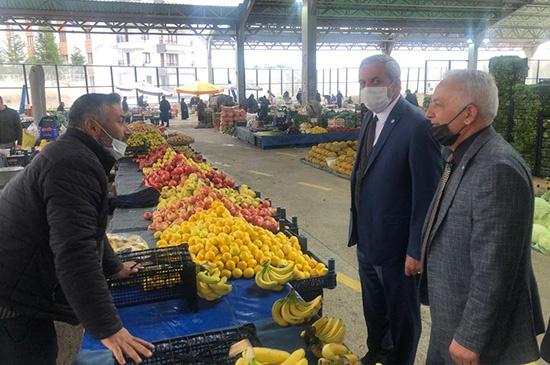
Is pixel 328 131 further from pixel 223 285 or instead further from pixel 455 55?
pixel 455 55

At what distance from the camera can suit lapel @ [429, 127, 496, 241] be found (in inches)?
74.5

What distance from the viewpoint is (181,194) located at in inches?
209

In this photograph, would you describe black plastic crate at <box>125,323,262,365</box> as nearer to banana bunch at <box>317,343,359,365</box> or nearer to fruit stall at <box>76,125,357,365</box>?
fruit stall at <box>76,125,357,365</box>

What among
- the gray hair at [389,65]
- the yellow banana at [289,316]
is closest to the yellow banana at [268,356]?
the yellow banana at [289,316]

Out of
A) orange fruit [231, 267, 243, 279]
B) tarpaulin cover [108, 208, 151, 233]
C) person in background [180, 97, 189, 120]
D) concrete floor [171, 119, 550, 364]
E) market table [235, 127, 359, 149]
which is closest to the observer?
orange fruit [231, 267, 243, 279]

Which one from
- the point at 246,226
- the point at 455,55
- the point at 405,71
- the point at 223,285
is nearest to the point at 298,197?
the point at 246,226

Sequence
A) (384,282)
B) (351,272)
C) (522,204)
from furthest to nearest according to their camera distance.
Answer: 1. (351,272)
2. (384,282)
3. (522,204)

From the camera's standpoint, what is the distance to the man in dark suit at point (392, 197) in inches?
104

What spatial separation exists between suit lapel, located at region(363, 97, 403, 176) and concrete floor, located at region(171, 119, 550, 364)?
1.61 metres

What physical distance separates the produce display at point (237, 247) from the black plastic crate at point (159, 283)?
1.15ft

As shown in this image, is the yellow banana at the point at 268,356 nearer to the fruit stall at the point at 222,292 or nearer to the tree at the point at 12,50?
the fruit stall at the point at 222,292

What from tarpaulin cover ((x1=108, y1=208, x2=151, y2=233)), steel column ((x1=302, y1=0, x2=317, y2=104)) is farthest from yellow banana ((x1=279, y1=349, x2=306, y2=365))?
steel column ((x1=302, y1=0, x2=317, y2=104))

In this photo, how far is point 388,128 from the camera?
9.14 feet

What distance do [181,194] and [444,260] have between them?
12.5ft
